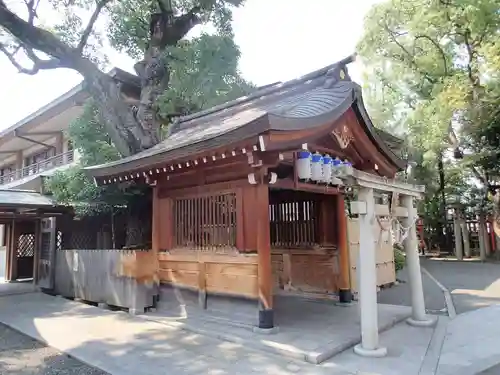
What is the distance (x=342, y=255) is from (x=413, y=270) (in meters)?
1.68

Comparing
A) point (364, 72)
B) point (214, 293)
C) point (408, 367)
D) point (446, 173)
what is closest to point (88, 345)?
point (214, 293)

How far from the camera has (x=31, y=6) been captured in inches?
400

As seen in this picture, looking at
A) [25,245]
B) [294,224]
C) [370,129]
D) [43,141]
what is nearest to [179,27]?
[294,224]

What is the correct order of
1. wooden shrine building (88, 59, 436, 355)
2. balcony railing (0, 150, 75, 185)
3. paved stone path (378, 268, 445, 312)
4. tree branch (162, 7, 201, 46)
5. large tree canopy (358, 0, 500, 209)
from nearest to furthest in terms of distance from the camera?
wooden shrine building (88, 59, 436, 355), paved stone path (378, 268, 445, 312), tree branch (162, 7, 201, 46), large tree canopy (358, 0, 500, 209), balcony railing (0, 150, 75, 185)

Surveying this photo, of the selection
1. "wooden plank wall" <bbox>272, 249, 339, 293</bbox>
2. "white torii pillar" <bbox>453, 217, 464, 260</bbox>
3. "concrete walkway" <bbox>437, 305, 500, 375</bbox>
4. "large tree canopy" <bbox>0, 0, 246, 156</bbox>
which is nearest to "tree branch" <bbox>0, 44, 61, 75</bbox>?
"large tree canopy" <bbox>0, 0, 246, 156</bbox>

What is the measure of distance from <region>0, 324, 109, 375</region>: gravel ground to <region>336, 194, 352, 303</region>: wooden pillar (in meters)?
4.77

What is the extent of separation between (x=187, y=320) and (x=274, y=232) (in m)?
3.08

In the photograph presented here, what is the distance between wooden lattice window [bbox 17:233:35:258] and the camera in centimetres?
1316

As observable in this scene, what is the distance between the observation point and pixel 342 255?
309 inches

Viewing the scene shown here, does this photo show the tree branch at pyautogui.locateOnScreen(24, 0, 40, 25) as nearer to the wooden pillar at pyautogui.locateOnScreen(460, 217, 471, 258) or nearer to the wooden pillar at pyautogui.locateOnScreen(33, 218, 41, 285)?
the wooden pillar at pyautogui.locateOnScreen(33, 218, 41, 285)

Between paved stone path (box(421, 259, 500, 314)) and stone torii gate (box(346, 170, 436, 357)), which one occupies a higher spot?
stone torii gate (box(346, 170, 436, 357))

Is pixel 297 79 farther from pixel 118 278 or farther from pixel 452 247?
pixel 452 247

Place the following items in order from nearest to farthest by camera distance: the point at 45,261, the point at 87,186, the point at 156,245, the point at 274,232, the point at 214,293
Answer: the point at 214,293
the point at 156,245
the point at 274,232
the point at 87,186
the point at 45,261

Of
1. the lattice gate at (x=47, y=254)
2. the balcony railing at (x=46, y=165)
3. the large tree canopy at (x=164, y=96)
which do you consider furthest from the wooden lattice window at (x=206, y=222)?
the balcony railing at (x=46, y=165)
